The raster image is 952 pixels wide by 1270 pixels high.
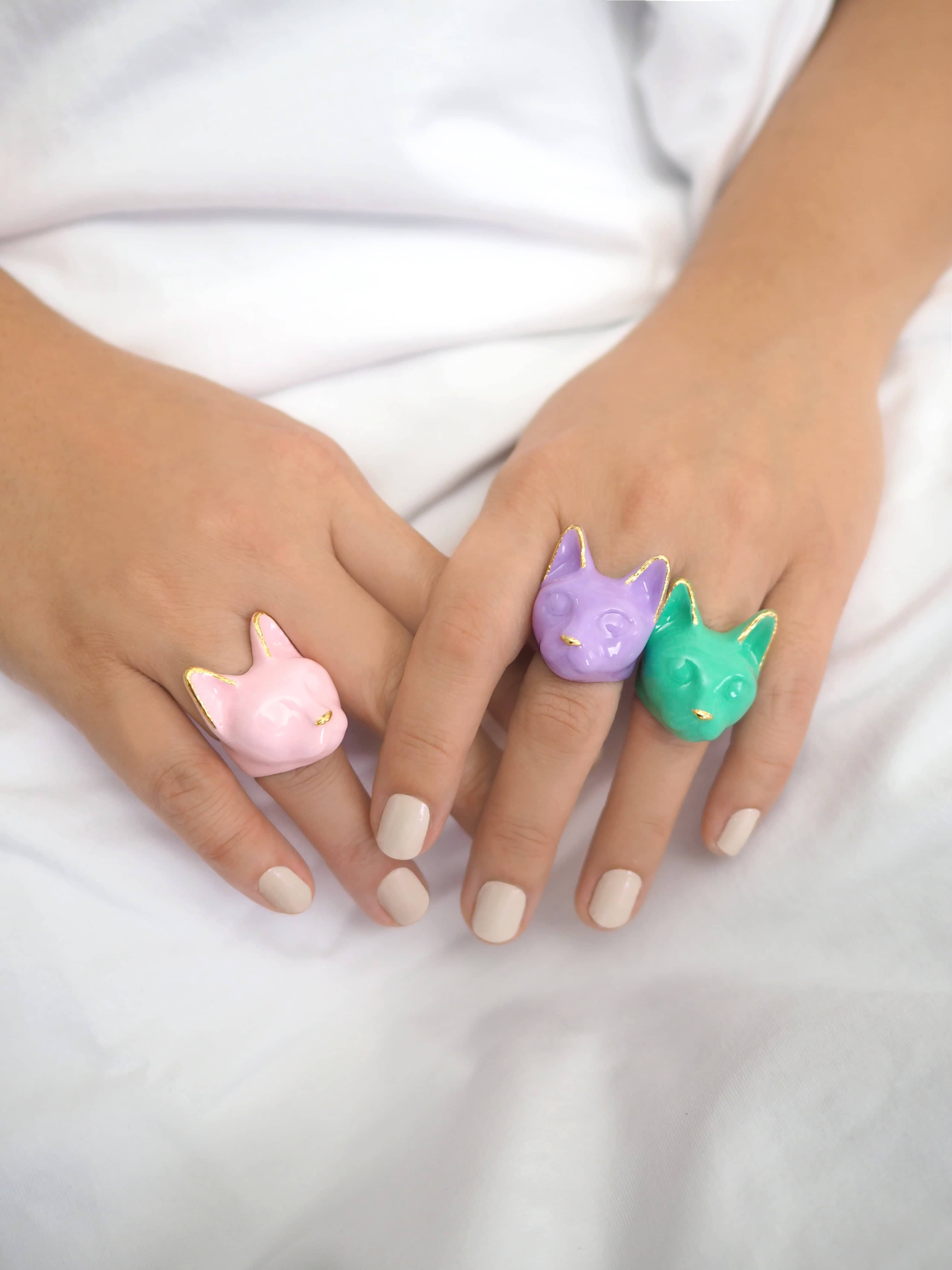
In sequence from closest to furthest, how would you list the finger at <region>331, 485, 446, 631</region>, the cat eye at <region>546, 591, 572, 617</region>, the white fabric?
the white fabric
the cat eye at <region>546, 591, 572, 617</region>
the finger at <region>331, 485, 446, 631</region>

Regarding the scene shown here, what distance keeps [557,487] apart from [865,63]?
0.78m

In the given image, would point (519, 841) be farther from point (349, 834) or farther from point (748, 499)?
point (748, 499)

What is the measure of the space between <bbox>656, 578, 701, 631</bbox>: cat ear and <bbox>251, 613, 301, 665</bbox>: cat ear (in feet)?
1.24

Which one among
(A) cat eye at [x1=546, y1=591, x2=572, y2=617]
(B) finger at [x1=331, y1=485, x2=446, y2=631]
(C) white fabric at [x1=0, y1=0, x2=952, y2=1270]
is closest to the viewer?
(C) white fabric at [x1=0, y1=0, x2=952, y2=1270]

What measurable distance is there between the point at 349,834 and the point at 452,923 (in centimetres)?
17

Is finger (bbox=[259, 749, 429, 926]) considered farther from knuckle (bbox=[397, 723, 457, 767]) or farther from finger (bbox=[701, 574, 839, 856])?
finger (bbox=[701, 574, 839, 856])

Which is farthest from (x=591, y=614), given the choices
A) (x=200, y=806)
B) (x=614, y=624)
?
(x=200, y=806)

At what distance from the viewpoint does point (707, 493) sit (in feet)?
3.01

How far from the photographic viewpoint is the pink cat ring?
0.82 metres

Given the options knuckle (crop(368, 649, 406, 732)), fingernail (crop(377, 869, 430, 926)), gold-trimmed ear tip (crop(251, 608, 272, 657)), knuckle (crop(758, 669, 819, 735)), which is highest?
knuckle (crop(758, 669, 819, 735))

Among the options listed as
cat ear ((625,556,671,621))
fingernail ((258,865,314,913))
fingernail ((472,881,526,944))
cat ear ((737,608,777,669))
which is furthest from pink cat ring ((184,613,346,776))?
cat ear ((737,608,777,669))

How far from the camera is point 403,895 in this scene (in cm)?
89

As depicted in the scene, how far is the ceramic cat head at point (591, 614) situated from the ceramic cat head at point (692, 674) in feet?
0.06

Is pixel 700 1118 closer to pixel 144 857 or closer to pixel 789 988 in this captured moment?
pixel 789 988
